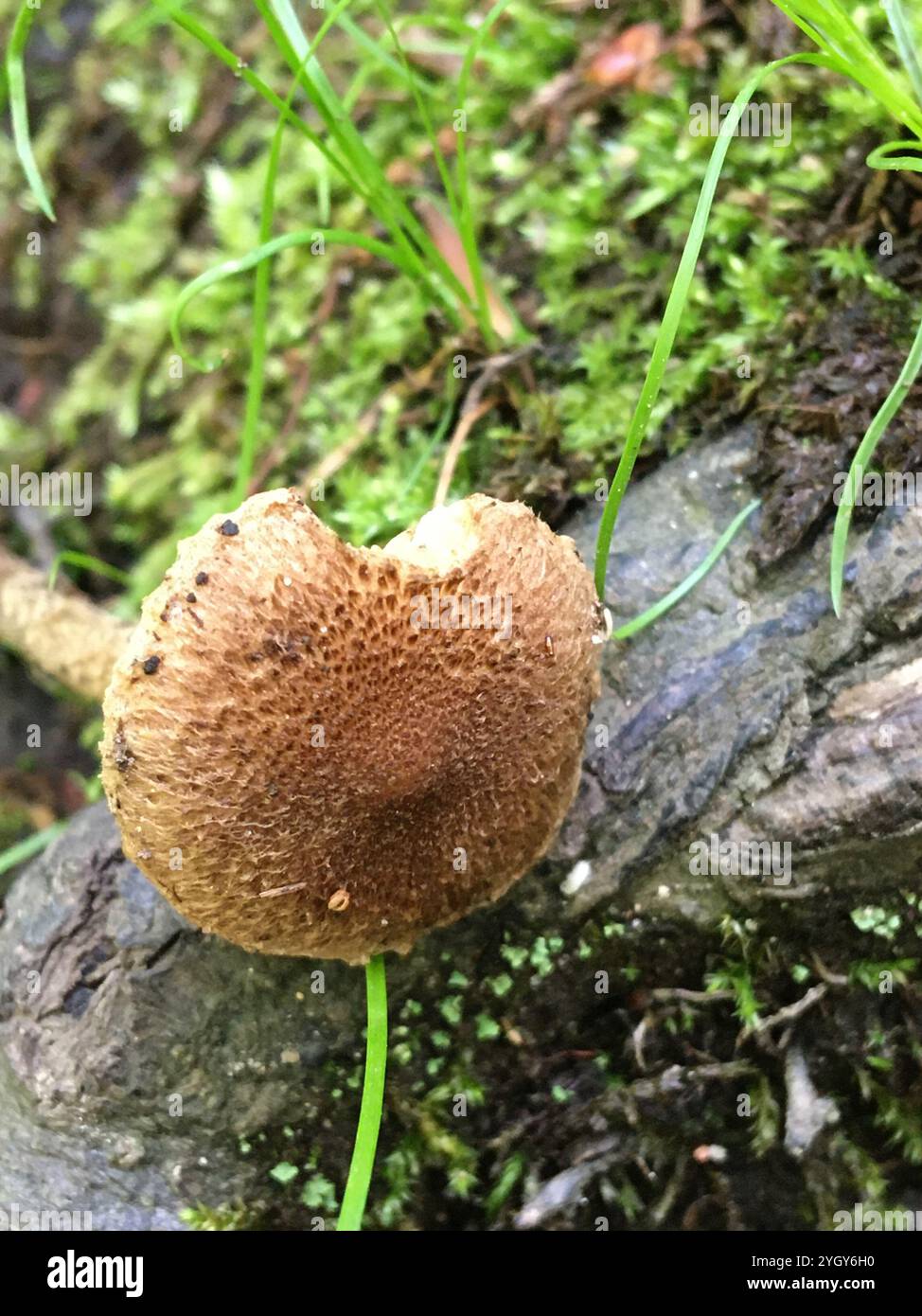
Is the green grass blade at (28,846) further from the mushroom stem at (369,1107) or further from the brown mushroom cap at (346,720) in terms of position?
the mushroom stem at (369,1107)

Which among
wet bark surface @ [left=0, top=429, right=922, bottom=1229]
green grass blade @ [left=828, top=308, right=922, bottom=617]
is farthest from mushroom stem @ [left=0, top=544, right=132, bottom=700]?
green grass blade @ [left=828, top=308, right=922, bottom=617]

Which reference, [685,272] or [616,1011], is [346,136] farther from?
[616,1011]

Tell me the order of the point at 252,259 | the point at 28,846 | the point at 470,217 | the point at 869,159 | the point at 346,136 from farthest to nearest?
the point at 28,846, the point at 470,217, the point at 346,136, the point at 252,259, the point at 869,159

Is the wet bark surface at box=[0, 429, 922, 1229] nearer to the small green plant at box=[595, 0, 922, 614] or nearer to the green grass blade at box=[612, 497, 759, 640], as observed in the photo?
the green grass blade at box=[612, 497, 759, 640]

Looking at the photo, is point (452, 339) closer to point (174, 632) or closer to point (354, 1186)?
point (174, 632)

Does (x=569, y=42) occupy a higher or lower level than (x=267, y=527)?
higher

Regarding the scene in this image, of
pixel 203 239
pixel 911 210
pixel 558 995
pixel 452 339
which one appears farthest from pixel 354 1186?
pixel 203 239

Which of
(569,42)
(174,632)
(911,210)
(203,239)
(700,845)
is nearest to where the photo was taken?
(174,632)

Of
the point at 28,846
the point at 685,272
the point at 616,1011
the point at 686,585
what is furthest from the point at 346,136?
the point at 616,1011
